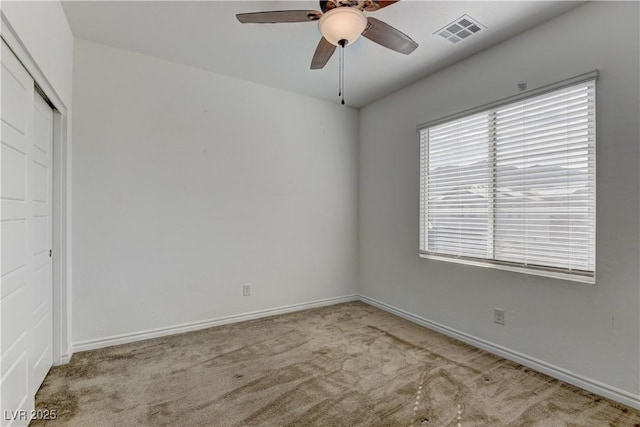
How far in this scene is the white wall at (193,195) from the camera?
2.82 metres

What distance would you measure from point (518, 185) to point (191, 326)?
133 inches

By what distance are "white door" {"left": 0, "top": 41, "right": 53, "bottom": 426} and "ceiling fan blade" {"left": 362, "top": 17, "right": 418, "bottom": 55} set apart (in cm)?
191

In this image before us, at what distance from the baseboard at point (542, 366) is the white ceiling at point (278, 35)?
268 centimetres

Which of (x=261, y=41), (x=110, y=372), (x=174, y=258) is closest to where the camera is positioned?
(x=110, y=372)

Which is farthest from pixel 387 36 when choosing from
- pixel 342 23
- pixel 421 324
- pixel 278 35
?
pixel 421 324

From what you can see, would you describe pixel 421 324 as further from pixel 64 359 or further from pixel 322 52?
pixel 64 359

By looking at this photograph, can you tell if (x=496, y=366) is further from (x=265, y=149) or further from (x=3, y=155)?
(x=3, y=155)

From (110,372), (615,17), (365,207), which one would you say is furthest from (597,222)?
(110,372)

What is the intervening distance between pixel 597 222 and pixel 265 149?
3126 millimetres

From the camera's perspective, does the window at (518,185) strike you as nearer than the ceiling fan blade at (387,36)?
No

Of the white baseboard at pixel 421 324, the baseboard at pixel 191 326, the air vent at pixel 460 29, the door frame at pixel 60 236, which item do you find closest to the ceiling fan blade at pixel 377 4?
the air vent at pixel 460 29

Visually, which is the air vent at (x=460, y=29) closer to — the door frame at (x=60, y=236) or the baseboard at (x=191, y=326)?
the door frame at (x=60, y=236)

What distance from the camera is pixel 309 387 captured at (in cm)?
221

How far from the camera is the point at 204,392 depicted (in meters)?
2.15
